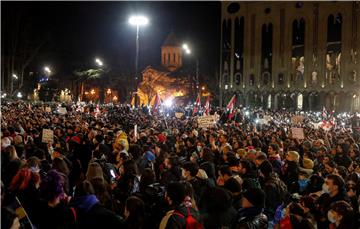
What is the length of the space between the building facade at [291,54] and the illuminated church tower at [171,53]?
9697 mm

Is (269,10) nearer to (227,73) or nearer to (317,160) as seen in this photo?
(227,73)

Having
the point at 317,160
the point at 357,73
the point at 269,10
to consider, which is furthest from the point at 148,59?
the point at 317,160

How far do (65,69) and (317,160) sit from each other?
214 feet

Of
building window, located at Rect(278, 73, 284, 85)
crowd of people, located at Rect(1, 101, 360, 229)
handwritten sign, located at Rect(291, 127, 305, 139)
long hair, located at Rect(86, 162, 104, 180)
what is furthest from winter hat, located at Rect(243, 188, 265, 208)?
building window, located at Rect(278, 73, 284, 85)

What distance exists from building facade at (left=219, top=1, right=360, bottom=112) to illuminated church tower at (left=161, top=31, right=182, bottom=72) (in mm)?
9697

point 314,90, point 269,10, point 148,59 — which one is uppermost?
point 269,10

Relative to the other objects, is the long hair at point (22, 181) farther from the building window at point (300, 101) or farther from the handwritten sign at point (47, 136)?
the building window at point (300, 101)

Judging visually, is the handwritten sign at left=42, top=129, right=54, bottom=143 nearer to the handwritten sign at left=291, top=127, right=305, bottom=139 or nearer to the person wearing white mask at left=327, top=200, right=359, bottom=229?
the handwritten sign at left=291, top=127, right=305, bottom=139

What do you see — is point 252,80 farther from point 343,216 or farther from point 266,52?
point 343,216

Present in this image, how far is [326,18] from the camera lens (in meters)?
64.5

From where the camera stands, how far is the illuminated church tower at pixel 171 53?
81.9 m

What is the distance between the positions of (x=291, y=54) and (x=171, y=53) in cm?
2382

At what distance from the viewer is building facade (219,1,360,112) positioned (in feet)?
202

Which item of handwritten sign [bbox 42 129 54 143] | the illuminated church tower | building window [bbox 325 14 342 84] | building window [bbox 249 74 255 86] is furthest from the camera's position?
the illuminated church tower
